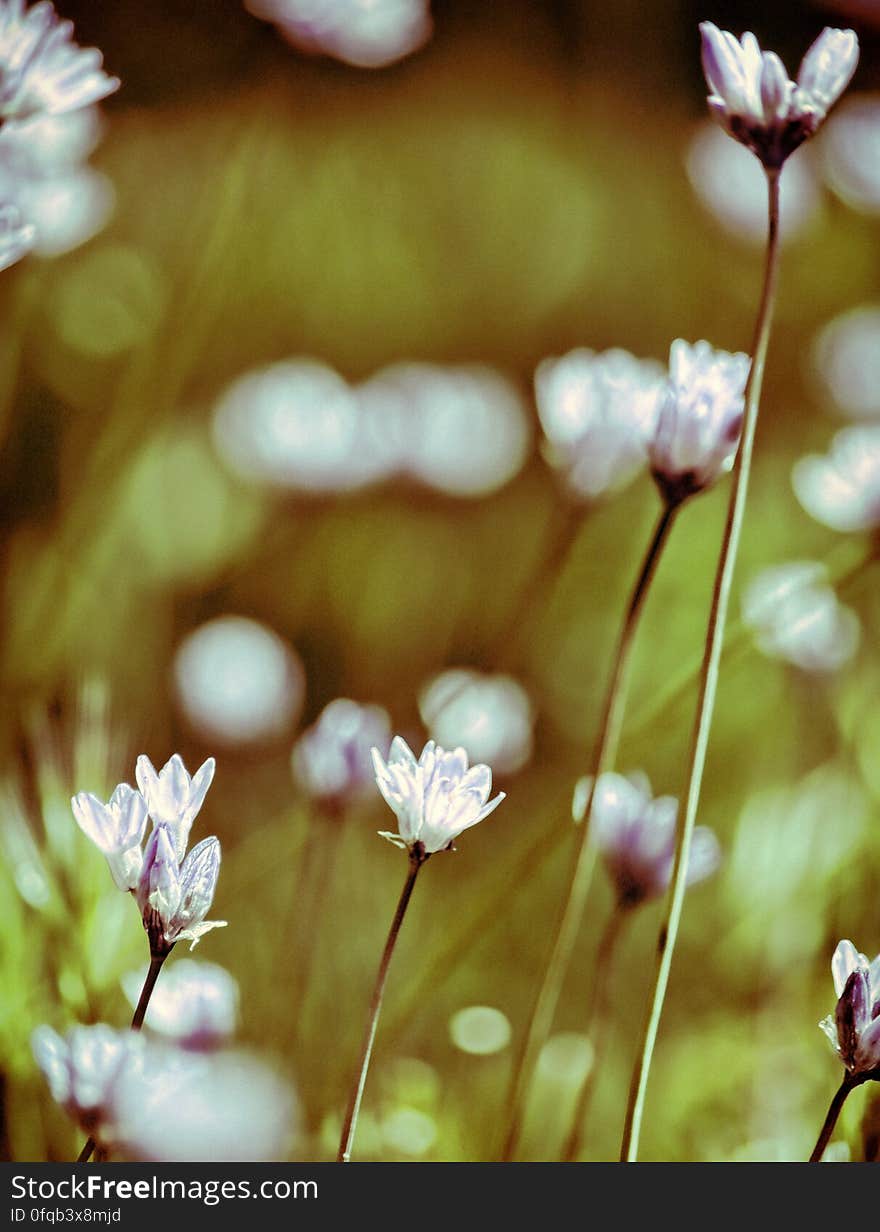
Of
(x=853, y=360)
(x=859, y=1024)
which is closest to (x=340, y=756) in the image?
(x=859, y=1024)

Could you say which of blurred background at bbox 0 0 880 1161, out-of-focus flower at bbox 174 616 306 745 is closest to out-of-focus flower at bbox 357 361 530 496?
blurred background at bbox 0 0 880 1161

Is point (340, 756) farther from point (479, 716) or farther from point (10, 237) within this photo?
point (10, 237)

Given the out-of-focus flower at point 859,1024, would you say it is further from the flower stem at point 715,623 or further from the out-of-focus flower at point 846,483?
the out-of-focus flower at point 846,483

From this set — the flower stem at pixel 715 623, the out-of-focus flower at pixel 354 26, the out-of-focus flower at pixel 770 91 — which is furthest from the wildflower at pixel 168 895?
the out-of-focus flower at pixel 354 26

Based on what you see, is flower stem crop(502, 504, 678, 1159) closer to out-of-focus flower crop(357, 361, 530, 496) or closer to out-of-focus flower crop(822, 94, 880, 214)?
out-of-focus flower crop(357, 361, 530, 496)

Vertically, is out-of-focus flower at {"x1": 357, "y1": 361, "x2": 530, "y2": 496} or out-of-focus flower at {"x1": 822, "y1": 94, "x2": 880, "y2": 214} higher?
out-of-focus flower at {"x1": 822, "y1": 94, "x2": 880, "y2": 214}

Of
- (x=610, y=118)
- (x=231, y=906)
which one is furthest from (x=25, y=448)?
(x=610, y=118)
